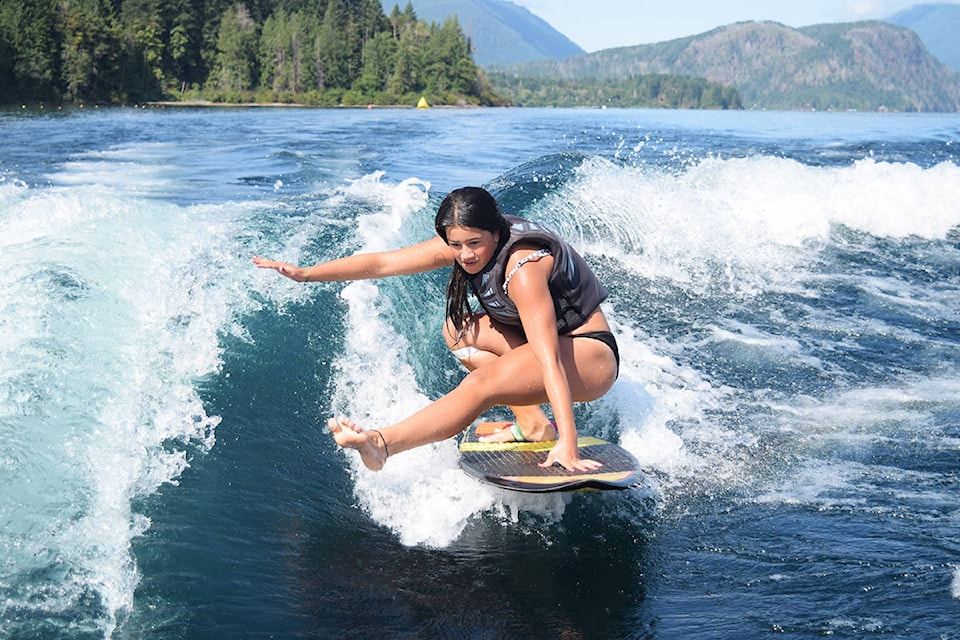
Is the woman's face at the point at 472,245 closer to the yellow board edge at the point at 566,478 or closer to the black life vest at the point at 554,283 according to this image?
the black life vest at the point at 554,283

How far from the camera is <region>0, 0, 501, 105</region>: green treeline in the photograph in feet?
200

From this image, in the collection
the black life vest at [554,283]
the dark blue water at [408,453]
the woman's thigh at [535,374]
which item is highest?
the black life vest at [554,283]

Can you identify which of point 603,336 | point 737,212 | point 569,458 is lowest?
point 569,458

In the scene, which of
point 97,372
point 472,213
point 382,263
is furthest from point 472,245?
point 97,372

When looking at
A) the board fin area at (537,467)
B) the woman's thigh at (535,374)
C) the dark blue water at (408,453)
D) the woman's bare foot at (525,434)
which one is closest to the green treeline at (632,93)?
the dark blue water at (408,453)

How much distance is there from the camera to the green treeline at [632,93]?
151250mm

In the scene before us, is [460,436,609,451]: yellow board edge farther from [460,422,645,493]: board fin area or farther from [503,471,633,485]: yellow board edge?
[503,471,633,485]: yellow board edge

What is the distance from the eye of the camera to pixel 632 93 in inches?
6137

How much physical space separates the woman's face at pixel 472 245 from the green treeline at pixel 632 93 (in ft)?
480

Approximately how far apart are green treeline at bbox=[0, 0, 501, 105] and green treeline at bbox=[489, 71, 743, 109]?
41.4 meters

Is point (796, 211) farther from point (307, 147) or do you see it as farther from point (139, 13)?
point (139, 13)

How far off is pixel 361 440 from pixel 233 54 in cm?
9428

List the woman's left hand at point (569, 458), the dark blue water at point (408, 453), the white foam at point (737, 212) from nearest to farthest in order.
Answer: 1. the dark blue water at point (408, 453)
2. the woman's left hand at point (569, 458)
3. the white foam at point (737, 212)

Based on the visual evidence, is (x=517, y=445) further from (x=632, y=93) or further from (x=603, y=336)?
(x=632, y=93)
